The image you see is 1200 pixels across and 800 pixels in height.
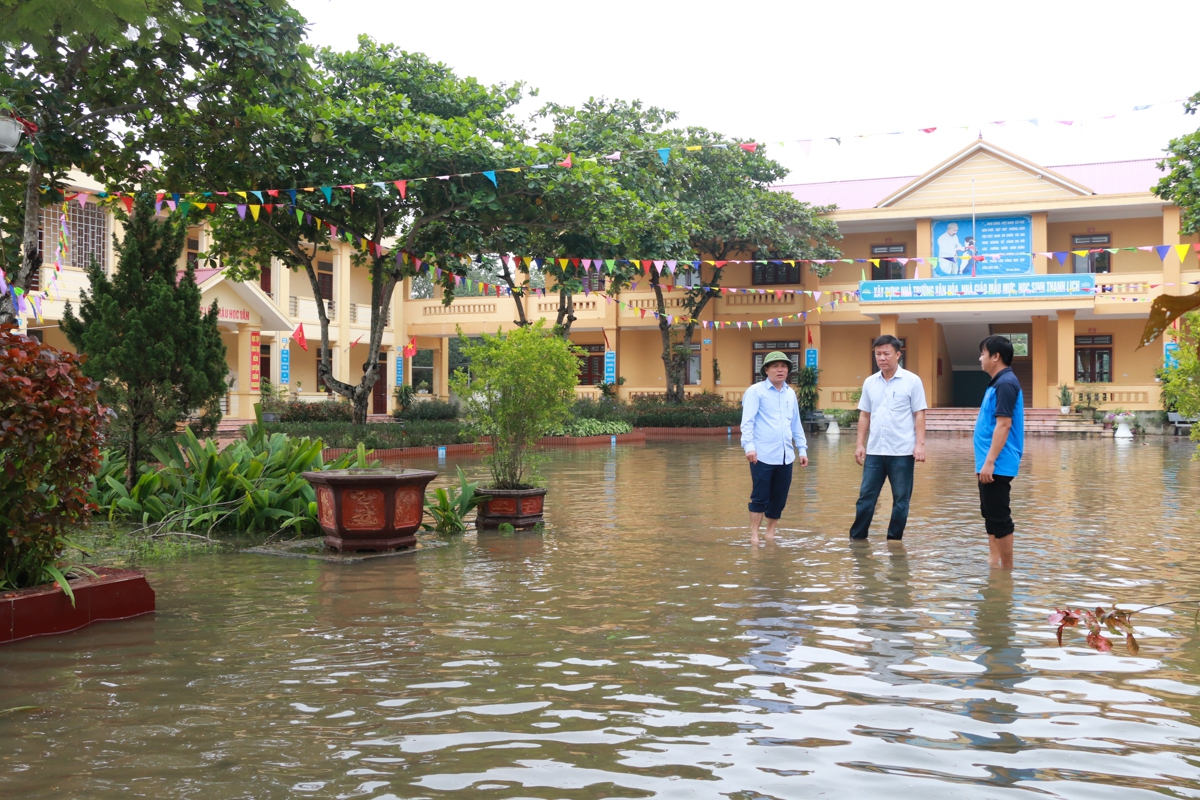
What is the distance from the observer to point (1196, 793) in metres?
3.10

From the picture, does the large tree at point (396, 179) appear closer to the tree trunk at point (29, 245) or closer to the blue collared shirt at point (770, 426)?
the tree trunk at point (29, 245)

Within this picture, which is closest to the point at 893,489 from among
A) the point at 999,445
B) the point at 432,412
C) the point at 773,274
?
the point at 999,445

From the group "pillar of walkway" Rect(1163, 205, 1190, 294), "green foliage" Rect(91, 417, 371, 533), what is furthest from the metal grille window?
"pillar of walkway" Rect(1163, 205, 1190, 294)

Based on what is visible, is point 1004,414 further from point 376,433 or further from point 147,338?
point 376,433

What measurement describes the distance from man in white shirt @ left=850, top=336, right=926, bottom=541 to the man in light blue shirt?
22.1 inches

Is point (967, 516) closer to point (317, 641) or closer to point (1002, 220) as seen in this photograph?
point (317, 641)

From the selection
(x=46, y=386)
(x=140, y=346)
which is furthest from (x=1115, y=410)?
(x=46, y=386)

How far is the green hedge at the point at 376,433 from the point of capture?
60.7ft

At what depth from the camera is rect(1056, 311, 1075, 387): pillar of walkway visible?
30.3 metres

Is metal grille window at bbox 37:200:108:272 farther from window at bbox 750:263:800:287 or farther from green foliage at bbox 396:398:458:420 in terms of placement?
window at bbox 750:263:800:287

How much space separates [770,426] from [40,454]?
5330mm

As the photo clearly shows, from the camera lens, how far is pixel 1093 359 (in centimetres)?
3319

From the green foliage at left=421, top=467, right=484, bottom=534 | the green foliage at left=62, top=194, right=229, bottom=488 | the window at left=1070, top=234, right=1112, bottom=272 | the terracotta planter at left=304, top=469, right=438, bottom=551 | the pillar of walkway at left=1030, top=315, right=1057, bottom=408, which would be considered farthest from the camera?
the pillar of walkway at left=1030, top=315, right=1057, bottom=408

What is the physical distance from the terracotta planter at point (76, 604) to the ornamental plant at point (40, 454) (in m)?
0.12
